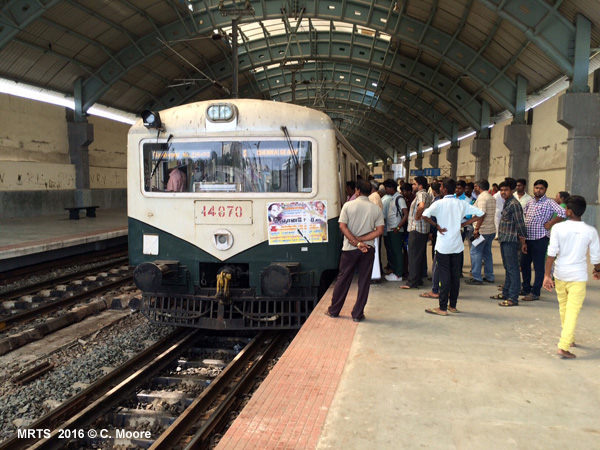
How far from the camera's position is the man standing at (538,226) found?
651 centimetres

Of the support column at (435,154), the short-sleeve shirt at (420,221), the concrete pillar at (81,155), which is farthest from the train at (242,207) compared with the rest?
the support column at (435,154)

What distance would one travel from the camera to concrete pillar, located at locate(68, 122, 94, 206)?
67.3ft

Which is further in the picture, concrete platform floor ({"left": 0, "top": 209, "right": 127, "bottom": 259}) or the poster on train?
concrete platform floor ({"left": 0, "top": 209, "right": 127, "bottom": 259})

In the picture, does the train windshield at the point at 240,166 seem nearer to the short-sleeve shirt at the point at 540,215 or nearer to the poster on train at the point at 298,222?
the poster on train at the point at 298,222

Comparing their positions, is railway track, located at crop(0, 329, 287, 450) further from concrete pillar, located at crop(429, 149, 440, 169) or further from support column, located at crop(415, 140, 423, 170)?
support column, located at crop(415, 140, 423, 170)

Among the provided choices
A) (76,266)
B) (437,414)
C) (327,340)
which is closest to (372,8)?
(76,266)

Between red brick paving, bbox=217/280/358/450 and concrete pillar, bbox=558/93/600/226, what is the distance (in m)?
10.1

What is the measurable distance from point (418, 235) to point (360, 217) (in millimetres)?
2129

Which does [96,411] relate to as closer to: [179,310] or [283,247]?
[179,310]

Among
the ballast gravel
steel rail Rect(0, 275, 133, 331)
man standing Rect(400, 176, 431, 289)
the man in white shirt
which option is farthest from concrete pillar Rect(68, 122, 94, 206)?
the man in white shirt

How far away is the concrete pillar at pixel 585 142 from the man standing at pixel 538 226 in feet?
22.5

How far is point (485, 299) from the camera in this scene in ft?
22.1

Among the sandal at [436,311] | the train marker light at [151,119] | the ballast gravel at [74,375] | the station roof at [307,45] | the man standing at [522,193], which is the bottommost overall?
the ballast gravel at [74,375]

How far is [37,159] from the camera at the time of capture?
19031 mm
